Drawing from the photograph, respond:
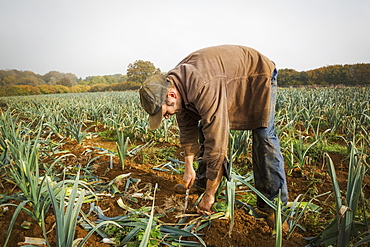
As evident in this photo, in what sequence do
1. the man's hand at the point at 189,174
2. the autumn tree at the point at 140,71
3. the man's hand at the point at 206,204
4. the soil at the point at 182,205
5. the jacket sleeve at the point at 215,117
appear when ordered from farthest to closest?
the autumn tree at the point at 140,71 < the man's hand at the point at 189,174 < the man's hand at the point at 206,204 < the soil at the point at 182,205 < the jacket sleeve at the point at 215,117

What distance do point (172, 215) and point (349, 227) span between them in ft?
4.04

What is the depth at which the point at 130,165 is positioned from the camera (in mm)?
2701

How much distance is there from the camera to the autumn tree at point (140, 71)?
150ft

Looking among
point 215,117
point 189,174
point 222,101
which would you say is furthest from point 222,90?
point 189,174

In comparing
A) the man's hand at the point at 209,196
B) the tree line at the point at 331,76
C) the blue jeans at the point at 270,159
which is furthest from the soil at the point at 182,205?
the tree line at the point at 331,76

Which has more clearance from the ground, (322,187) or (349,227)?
(349,227)

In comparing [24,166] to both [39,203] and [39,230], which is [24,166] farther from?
[39,230]

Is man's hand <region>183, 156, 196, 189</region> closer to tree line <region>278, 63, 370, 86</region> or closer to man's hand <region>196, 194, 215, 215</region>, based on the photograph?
man's hand <region>196, 194, 215, 215</region>

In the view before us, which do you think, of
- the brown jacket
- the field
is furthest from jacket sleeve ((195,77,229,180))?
the field

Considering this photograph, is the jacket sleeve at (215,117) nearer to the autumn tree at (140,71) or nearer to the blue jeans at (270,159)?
the blue jeans at (270,159)

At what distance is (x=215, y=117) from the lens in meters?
1.38

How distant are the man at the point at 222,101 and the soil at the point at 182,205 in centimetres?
21

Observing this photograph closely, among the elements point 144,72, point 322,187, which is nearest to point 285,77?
point 144,72

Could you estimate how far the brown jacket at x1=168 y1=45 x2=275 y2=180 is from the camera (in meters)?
1.40
